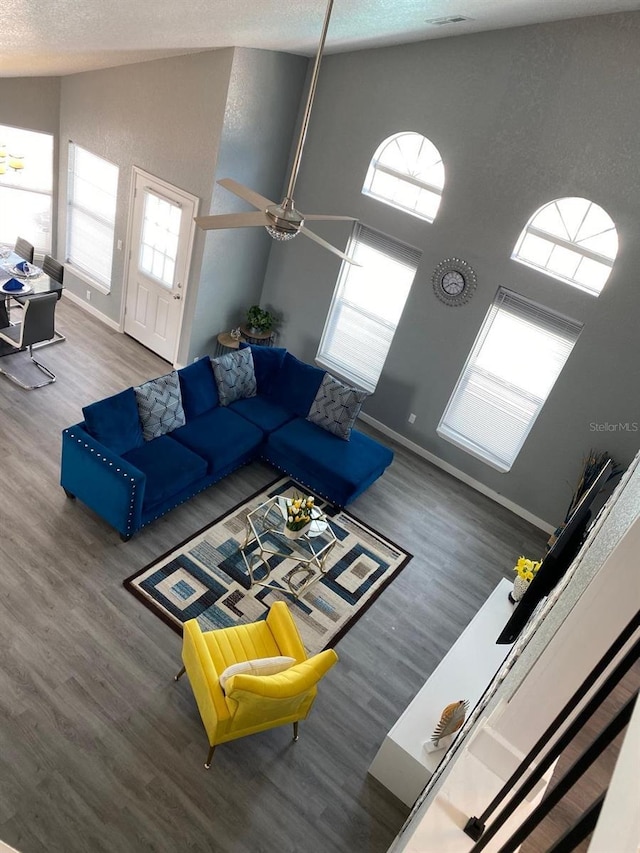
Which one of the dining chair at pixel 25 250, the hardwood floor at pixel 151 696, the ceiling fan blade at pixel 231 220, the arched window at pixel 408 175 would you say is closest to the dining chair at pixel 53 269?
the dining chair at pixel 25 250

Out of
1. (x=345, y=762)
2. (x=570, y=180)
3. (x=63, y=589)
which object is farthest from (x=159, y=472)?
(x=570, y=180)

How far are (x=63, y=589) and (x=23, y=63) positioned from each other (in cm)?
469

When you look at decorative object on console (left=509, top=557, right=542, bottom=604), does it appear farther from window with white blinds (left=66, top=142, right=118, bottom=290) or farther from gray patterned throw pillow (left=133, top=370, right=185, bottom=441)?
window with white blinds (left=66, top=142, right=118, bottom=290)

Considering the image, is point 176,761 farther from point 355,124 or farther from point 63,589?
point 355,124

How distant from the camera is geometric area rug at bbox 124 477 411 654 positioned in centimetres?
→ 470

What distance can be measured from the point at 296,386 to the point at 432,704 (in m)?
3.53

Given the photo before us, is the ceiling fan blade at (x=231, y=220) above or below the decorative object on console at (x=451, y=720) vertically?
above

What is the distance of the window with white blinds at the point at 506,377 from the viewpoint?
5.97 meters

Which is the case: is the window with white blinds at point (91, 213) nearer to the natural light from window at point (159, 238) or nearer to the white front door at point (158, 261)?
the white front door at point (158, 261)

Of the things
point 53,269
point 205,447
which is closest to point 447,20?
point 205,447

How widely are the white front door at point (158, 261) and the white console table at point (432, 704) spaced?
4791 mm

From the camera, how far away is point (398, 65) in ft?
19.8

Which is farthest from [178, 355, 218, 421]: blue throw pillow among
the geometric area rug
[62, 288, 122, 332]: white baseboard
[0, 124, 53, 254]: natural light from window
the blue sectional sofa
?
[0, 124, 53, 254]: natural light from window

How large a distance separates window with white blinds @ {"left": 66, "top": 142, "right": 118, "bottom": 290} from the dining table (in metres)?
0.82
